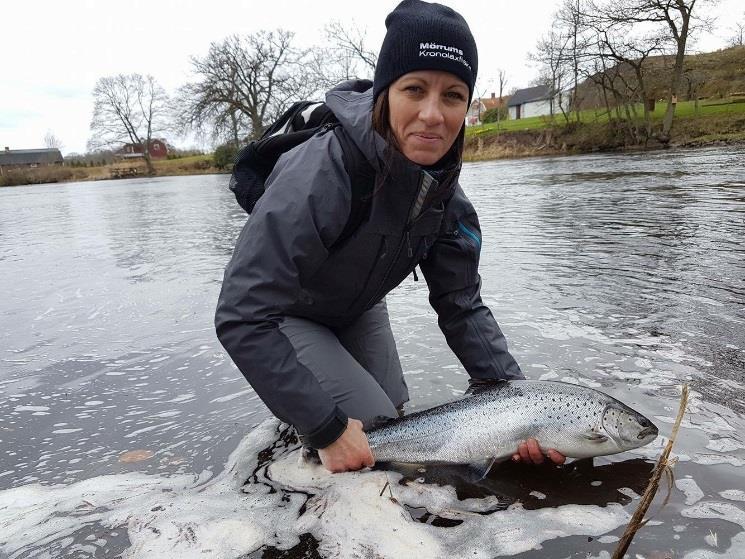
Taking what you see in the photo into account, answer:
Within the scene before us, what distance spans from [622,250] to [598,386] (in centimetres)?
492

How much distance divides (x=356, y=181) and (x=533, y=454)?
1.59 metres

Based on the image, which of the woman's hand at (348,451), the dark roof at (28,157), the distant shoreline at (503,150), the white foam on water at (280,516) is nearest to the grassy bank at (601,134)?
the distant shoreline at (503,150)

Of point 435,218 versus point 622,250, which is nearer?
point 435,218

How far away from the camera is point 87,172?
73.8m

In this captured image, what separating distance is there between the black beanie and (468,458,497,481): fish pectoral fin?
1.87m

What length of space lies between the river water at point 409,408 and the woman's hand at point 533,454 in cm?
10

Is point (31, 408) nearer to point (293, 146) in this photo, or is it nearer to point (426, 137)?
point (293, 146)

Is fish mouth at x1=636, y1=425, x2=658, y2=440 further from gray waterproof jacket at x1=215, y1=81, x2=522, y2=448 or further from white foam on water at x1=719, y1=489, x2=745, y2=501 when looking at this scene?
gray waterproof jacket at x1=215, y1=81, x2=522, y2=448

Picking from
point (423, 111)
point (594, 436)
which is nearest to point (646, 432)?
point (594, 436)

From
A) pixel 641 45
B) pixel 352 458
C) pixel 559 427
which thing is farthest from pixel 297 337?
pixel 641 45

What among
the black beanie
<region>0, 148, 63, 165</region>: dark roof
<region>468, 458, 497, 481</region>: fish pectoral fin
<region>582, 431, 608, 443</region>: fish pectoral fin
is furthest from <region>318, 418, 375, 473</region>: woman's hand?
<region>0, 148, 63, 165</region>: dark roof

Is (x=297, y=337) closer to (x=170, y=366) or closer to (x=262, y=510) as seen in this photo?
(x=262, y=510)

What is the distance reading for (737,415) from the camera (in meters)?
3.37

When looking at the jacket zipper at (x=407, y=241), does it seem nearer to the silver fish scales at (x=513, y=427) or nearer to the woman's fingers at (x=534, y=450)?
→ the silver fish scales at (x=513, y=427)
